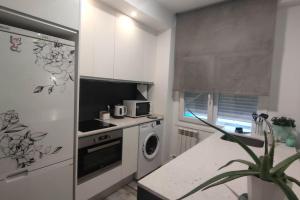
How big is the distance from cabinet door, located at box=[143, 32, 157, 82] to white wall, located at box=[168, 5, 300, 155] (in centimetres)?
166

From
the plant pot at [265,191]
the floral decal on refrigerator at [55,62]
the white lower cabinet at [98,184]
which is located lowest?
the white lower cabinet at [98,184]

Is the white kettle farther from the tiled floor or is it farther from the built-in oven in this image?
the tiled floor

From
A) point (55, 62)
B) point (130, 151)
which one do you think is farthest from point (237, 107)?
point (55, 62)

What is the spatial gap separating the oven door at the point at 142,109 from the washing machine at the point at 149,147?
26 centimetres

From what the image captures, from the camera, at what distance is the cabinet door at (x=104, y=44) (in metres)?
2.02

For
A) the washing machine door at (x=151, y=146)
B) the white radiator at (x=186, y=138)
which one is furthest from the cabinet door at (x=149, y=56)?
the white radiator at (x=186, y=138)

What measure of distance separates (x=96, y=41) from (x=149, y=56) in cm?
99

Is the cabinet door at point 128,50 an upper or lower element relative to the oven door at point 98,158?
upper

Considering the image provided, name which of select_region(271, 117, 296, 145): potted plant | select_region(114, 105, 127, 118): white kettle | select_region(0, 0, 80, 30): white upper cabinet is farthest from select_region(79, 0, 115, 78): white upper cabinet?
select_region(271, 117, 296, 145): potted plant

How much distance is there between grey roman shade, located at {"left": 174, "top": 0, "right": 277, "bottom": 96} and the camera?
2.10m

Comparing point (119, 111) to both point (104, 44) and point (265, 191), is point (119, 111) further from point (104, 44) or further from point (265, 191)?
point (265, 191)

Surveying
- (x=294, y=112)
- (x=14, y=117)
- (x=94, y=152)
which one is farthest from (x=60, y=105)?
(x=294, y=112)

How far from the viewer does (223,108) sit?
2.63m

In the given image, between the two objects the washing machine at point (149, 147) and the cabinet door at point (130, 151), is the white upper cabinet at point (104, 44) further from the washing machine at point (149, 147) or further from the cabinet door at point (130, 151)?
the washing machine at point (149, 147)
